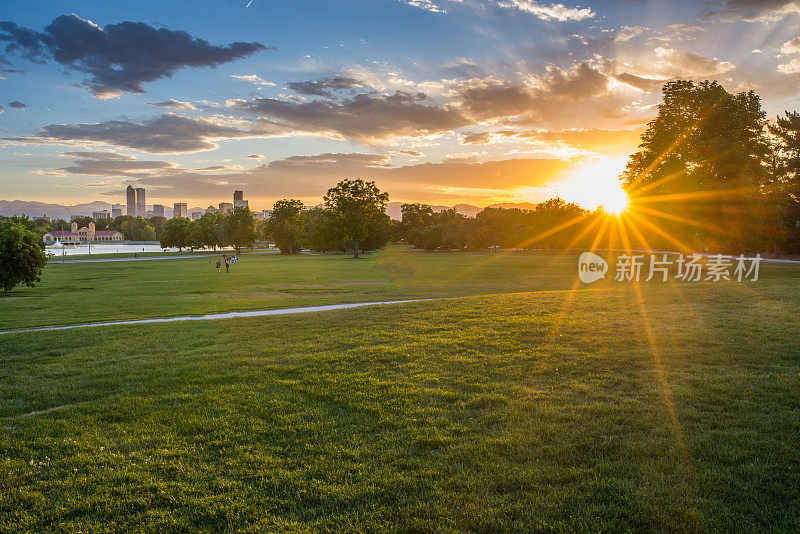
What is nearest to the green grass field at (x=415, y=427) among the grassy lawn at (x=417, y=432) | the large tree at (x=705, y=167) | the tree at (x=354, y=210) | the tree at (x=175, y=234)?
the grassy lawn at (x=417, y=432)

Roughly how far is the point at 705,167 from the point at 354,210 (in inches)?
1858

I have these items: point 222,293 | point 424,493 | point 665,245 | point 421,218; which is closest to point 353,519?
point 424,493

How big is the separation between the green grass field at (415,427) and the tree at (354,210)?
55337 mm

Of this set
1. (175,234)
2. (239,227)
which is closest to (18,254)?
(239,227)

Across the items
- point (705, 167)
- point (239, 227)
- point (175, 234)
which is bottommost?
point (175, 234)

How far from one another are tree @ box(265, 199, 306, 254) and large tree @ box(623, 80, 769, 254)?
65.8 meters

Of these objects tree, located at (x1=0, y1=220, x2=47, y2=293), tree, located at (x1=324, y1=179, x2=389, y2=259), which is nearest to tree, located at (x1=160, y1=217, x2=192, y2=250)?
tree, located at (x1=324, y1=179, x2=389, y2=259)

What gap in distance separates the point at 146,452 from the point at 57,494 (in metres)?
0.91

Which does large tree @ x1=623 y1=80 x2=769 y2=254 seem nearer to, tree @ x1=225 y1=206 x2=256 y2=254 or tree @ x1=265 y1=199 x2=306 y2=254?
tree @ x1=265 y1=199 x2=306 y2=254

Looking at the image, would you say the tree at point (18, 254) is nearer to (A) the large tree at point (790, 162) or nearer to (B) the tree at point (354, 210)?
(B) the tree at point (354, 210)

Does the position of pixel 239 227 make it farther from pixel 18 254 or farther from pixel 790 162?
pixel 790 162

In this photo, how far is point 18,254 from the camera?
22.2m

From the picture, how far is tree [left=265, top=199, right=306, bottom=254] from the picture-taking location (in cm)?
8512

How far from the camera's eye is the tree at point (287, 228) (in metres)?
85.1
